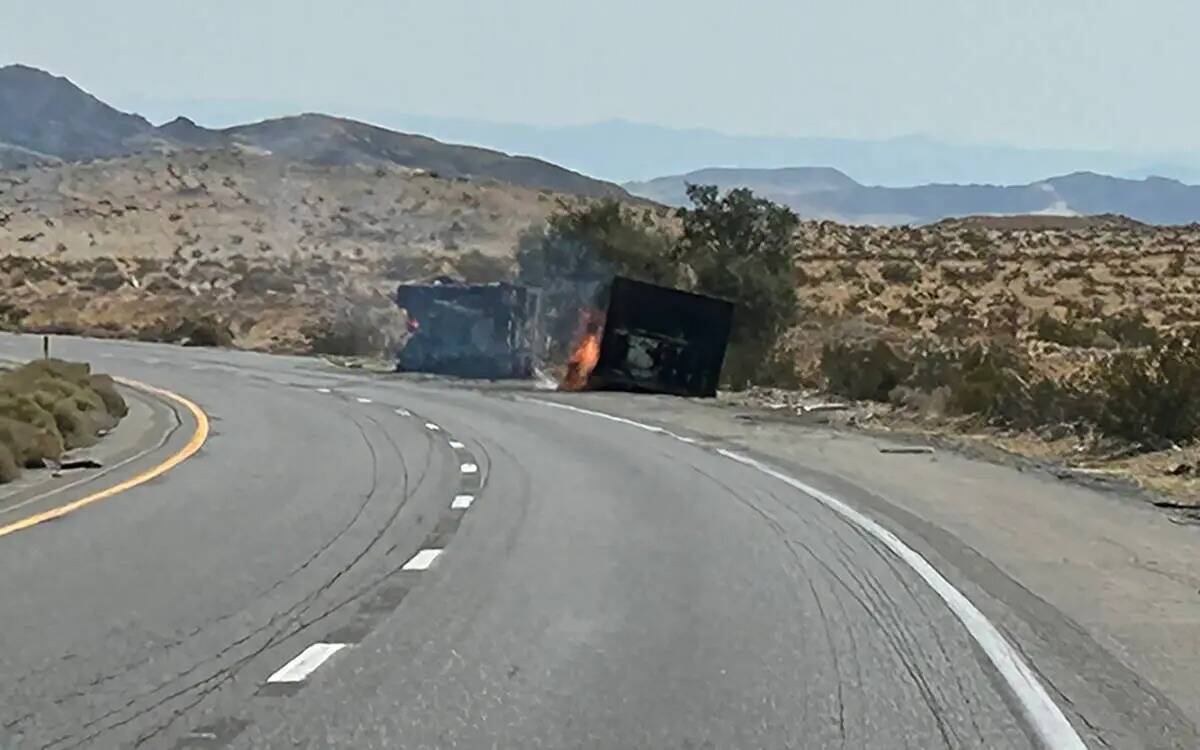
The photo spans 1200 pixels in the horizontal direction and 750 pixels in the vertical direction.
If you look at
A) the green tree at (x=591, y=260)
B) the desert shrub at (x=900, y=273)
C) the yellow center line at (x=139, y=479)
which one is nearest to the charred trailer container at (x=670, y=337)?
the green tree at (x=591, y=260)

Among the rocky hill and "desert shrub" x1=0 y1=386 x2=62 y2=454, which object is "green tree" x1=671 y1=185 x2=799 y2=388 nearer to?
the rocky hill

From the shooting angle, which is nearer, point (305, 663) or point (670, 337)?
point (305, 663)

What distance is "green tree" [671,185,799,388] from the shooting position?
3731 centimetres

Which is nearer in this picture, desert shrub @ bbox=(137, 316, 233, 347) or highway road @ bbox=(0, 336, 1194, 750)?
highway road @ bbox=(0, 336, 1194, 750)

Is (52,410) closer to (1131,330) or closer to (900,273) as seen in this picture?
(1131,330)

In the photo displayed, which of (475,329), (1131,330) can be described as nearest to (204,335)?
(475,329)

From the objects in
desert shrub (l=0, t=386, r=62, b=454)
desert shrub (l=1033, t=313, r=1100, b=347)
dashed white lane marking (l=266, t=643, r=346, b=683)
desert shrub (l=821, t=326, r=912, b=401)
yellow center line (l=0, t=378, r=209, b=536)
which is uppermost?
desert shrub (l=1033, t=313, r=1100, b=347)

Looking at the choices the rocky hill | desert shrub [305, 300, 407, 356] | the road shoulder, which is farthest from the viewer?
the rocky hill

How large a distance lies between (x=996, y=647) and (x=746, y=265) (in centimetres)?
2995

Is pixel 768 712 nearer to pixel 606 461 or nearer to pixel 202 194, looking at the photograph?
pixel 606 461

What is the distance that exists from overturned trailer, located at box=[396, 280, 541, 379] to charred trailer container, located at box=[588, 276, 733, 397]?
16.0 ft

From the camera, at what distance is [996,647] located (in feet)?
30.9

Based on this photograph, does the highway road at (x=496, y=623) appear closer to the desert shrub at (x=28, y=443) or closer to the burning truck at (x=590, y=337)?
the desert shrub at (x=28, y=443)

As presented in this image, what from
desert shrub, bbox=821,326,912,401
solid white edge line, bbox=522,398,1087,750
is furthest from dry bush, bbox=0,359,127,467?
desert shrub, bbox=821,326,912,401
